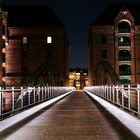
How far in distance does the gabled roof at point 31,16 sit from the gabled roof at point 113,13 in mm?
8891

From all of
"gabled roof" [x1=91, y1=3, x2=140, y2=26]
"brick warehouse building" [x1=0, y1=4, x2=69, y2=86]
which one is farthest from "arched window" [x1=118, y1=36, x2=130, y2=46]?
"brick warehouse building" [x1=0, y1=4, x2=69, y2=86]

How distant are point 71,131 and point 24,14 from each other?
307 ft

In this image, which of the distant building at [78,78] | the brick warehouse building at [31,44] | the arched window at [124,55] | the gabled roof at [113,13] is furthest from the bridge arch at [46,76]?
the distant building at [78,78]

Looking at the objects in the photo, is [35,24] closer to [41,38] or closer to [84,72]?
[41,38]

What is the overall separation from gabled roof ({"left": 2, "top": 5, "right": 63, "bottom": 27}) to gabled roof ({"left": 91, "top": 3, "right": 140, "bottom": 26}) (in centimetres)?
889

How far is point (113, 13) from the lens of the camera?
101812mm

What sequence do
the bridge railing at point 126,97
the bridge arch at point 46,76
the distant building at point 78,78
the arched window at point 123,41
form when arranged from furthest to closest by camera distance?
the distant building at point 78,78 < the arched window at point 123,41 < the bridge arch at point 46,76 < the bridge railing at point 126,97

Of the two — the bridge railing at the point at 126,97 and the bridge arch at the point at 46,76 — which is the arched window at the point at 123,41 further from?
the bridge railing at the point at 126,97

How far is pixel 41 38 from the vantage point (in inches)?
3957

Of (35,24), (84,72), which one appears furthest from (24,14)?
(84,72)

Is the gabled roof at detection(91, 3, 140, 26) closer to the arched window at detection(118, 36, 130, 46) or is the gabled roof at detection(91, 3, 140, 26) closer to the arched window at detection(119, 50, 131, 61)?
the arched window at detection(118, 36, 130, 46)

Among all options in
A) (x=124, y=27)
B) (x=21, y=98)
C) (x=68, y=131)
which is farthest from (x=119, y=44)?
(x=68, y=131)

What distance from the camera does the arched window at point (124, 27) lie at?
99312 millimetres

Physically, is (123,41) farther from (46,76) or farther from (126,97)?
(126,97)
